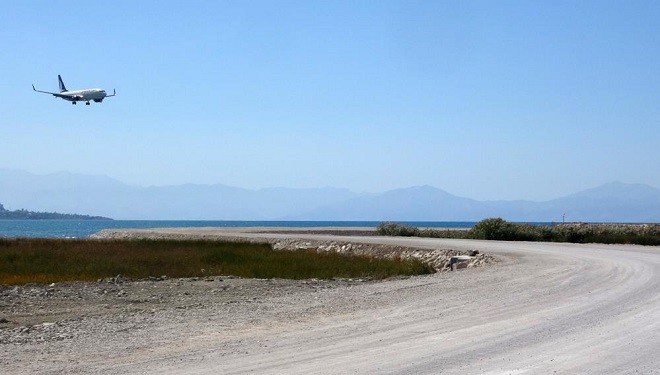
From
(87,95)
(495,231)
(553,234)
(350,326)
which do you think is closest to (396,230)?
(495,231)

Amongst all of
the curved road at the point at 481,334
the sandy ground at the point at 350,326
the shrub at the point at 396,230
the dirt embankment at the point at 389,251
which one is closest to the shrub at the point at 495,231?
the shrub at the point at 396,230

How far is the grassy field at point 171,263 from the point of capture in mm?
29516

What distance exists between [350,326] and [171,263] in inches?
791

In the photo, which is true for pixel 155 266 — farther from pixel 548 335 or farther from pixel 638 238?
pixel 638 238

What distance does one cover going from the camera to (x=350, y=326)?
15086mm

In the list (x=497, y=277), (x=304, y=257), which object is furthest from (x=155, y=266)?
(x=497, y=277)

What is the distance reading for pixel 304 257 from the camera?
36594mm

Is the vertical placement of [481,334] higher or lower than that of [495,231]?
lower

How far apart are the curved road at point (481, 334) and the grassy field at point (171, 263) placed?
7816mm

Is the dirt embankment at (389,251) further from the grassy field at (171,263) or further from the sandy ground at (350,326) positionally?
the sandy ground at (350,326)

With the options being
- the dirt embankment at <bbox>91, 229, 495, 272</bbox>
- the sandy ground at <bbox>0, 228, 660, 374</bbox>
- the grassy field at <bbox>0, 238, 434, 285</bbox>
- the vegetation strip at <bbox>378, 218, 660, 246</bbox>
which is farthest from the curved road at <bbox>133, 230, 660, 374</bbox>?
the vegetation strip at <bbox>378, 218, 660, 246</bbox>

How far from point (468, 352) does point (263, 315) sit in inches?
260

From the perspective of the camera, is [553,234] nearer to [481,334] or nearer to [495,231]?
[495,231]

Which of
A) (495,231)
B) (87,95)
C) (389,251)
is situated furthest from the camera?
(87,95)
